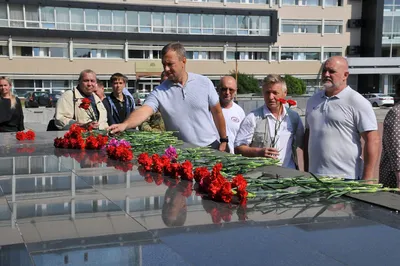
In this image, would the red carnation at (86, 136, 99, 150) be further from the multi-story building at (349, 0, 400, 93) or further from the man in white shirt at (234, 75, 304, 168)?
the multi-story building at (349, 0, 400, 93)

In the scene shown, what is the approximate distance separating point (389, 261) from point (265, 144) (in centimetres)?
254

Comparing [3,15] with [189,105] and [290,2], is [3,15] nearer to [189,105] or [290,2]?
[290,2]

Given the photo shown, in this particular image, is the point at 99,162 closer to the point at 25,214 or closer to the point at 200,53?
the point at 25,214

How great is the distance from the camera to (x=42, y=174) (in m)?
3.73

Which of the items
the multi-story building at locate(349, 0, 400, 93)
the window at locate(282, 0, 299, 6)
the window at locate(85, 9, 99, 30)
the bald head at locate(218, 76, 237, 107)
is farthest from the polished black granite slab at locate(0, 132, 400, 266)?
the multi-story building at locate(349, 0, 400, 93)

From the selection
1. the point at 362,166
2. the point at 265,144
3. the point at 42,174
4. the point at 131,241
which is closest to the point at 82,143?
the point at 42,174

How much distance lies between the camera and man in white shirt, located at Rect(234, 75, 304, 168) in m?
4.41

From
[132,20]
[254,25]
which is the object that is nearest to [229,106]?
[132,20]

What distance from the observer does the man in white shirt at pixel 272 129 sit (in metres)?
4.41

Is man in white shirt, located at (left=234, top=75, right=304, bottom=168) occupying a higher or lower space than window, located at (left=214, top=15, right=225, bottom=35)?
lower

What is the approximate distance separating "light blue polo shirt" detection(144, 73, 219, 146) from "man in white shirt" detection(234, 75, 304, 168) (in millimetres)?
455

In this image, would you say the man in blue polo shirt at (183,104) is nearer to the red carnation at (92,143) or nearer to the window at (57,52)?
the red carnation at (92,143)

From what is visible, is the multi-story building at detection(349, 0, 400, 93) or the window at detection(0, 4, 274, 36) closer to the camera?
the window at detection(0, 4, 274, 36)

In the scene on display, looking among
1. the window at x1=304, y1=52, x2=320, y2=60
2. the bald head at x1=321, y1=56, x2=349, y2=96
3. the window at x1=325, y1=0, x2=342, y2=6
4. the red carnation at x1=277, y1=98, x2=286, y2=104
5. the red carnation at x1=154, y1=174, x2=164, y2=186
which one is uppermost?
the window at x1=325, y1=0, x2=342, y2=6
